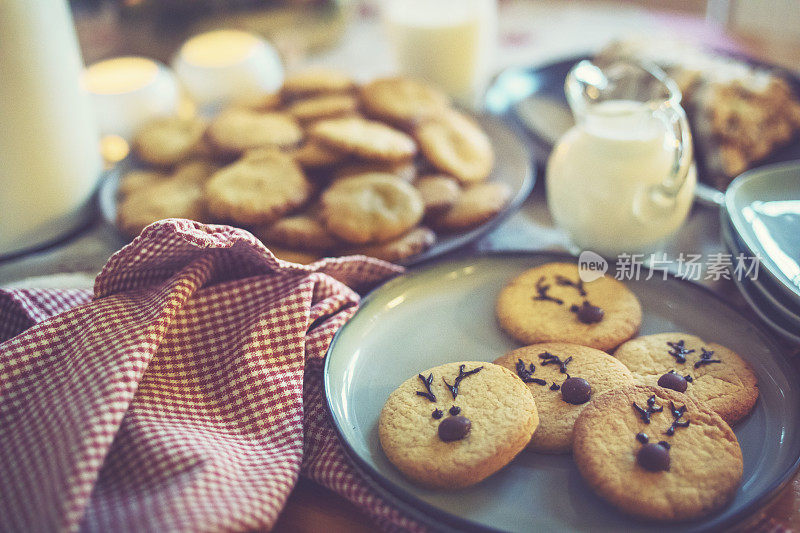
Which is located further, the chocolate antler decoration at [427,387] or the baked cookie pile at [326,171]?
the baked cookie pile at [326,171]

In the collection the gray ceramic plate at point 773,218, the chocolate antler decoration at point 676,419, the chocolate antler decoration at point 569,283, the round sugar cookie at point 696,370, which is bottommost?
the round sugar cookie at point 696,370

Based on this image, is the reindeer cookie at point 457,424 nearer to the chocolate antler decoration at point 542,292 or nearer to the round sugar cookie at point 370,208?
the chocolate antler decoration at point 542,292

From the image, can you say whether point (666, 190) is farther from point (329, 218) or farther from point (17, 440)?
point (17, 440)

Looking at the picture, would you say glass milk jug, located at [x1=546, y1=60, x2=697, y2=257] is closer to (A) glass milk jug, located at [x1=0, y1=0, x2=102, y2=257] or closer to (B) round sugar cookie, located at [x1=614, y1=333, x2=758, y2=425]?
(B) round sugar cookie, located at [x1=614, y1=333, x2=758, y2=425]

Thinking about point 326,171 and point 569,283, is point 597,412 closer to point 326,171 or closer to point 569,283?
point 569,283

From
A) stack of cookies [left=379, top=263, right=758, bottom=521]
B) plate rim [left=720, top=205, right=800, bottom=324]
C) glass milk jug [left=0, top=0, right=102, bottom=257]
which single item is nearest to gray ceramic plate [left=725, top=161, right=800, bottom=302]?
plate rim [left=720, top=205, right=800, bottom=324]

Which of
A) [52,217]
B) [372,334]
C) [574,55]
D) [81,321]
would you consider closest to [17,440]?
[81,321]

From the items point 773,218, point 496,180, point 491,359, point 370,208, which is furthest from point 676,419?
point 496,180

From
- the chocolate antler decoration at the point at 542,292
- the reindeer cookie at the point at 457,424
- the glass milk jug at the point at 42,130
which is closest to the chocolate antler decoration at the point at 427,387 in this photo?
the reindeer cookie at the point at 457,424
